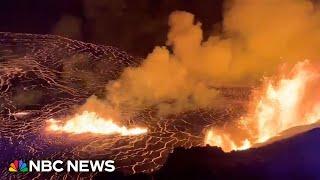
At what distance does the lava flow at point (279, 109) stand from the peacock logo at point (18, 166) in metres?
7.60

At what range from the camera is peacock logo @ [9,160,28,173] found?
19419 millimetres

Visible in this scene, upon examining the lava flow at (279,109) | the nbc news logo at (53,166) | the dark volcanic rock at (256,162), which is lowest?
the dark volcanic rock at (256,162)

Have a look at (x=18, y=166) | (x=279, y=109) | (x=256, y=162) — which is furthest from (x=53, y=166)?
(x=279, y=109)

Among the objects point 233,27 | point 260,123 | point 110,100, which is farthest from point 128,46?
point 260,123

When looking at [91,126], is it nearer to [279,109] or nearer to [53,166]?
[53,166]

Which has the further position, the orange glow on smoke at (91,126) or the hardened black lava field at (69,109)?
the orange glow on smoke at (91,126)

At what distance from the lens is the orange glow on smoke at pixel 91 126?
984 inches

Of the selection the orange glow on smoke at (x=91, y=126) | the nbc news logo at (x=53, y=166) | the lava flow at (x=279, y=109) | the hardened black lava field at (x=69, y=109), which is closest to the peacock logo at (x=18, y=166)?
the nbc news logo at (x=53, y=166)

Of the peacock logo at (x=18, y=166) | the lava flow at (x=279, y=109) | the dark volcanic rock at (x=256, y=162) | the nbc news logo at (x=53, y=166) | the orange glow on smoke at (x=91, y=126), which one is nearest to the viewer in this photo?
the dark volcanic rock at (x=256, y=162)

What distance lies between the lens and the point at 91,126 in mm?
25641

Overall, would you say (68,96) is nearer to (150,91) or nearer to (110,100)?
(110,100)

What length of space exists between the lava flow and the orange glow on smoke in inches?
156

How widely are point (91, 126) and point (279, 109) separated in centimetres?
940

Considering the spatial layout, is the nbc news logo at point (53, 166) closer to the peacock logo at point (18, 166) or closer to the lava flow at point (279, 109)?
the peacock logo at point (18, 166)
